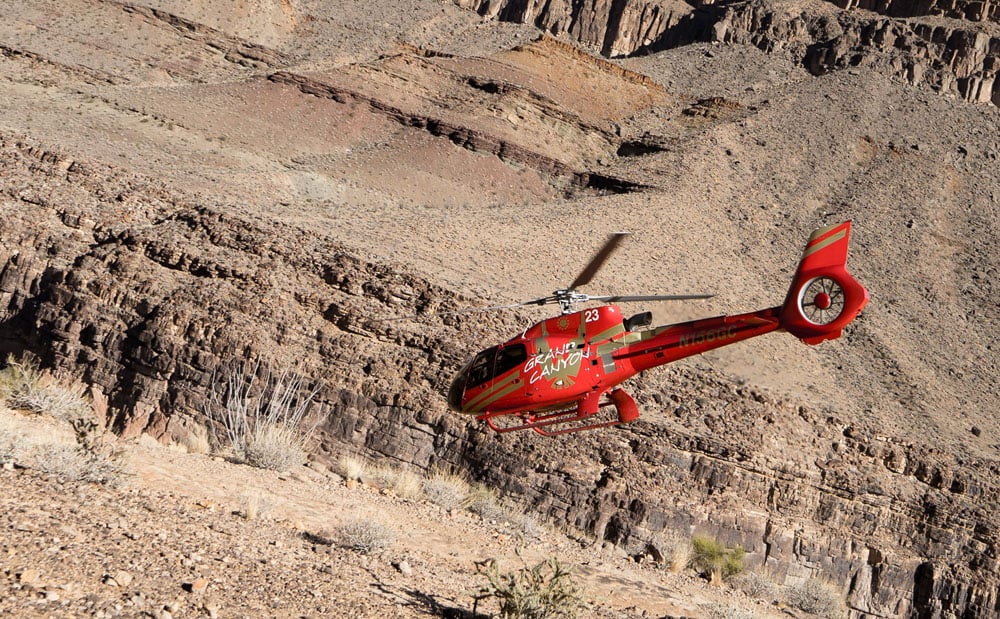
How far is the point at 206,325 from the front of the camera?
25828 millimetres

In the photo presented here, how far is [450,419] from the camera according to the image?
25.1 meters

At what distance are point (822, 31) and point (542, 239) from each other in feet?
150

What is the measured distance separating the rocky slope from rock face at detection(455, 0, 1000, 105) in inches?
19.3

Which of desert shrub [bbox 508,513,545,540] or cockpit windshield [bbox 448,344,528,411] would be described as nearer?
cockpit windshield [bbox 448,344,528,411]

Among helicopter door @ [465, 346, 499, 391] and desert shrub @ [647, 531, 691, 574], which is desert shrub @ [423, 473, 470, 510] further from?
helicopter door @ [465, 346, 499, 391]

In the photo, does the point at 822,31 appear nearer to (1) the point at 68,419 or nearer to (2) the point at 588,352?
(2) the point at 588,352

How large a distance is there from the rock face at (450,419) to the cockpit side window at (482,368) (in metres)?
8.94

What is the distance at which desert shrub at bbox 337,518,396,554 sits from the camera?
14.0m

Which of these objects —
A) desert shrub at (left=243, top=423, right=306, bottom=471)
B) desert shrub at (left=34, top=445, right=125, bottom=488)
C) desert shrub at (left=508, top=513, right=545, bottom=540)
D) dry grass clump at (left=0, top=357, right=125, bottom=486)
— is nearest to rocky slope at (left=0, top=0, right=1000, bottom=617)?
dry grass clump at (left=0, top=357, right=125, bottom=486)

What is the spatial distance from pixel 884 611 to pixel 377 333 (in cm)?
1456

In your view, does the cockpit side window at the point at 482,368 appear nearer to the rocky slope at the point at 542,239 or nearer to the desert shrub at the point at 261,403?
the rocky slope at the point at 542,239

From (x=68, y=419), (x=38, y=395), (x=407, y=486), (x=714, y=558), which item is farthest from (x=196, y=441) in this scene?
(x=714, y=558)

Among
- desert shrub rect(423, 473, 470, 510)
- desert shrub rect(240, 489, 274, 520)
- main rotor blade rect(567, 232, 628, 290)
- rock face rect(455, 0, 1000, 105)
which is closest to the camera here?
desert shrub rect(240, 489, 274, 520)

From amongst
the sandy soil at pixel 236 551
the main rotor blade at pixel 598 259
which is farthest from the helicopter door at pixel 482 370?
the sandy soil at pixel 236 551
